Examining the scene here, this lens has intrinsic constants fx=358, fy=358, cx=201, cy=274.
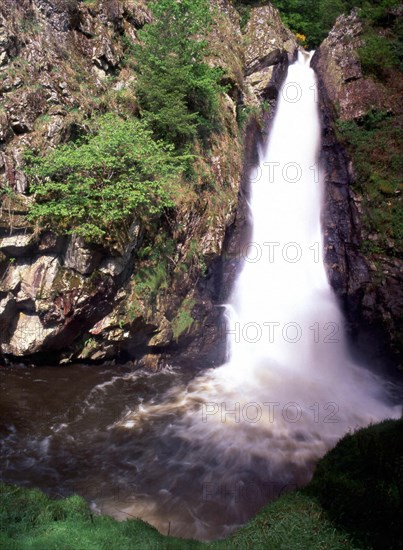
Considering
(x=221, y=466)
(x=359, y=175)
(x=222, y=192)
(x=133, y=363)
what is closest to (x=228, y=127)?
(x=222, y=192)

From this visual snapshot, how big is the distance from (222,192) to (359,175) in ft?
18.0

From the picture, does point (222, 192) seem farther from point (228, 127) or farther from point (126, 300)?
point (126, 300)

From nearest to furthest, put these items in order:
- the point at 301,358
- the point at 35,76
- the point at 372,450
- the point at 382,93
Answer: the point at 372,450 → the point at 35,76 → the point at 301,358 → the point at 382,93

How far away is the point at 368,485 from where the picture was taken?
3.99 meters

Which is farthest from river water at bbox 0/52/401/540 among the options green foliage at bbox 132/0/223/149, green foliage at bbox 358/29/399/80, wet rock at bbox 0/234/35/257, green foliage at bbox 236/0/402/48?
green foliage at bbox 236/0/402/48

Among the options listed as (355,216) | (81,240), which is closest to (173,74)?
(81,240)

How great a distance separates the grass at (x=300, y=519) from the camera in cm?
356

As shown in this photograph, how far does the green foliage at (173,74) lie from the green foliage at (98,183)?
1772 millimetres

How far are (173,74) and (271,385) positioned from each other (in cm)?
991

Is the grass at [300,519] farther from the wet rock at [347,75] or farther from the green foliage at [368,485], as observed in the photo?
the wet rock at [347,75]

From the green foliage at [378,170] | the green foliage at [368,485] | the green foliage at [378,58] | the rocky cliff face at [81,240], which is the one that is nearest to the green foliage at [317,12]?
the green foliage at [378,58]

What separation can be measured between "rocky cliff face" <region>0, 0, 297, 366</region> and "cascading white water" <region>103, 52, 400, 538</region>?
1.56 meters

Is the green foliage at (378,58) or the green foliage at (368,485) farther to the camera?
the green foliage at (378,58)

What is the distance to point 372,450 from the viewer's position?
446 cm
